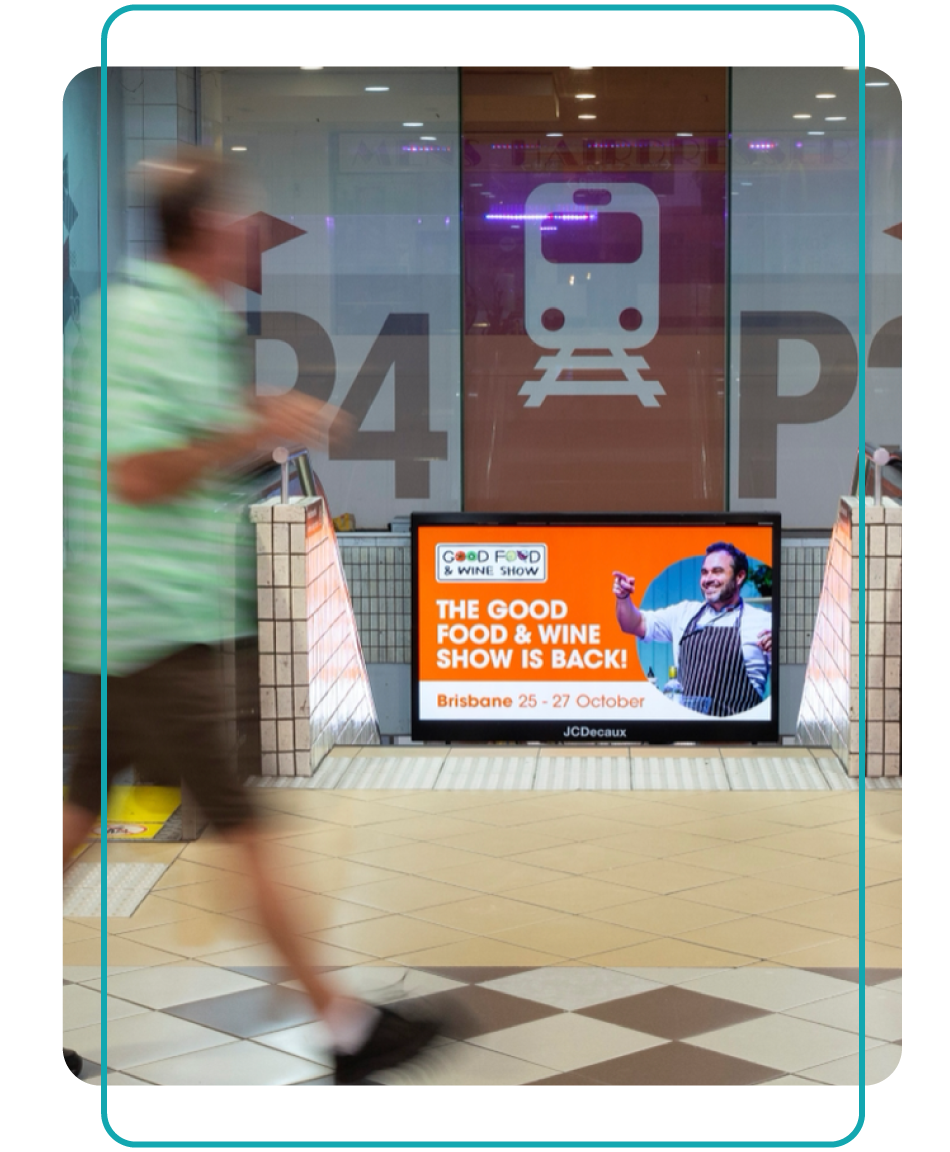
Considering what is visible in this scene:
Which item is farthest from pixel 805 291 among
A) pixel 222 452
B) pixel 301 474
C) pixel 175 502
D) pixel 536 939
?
pixel 536 939

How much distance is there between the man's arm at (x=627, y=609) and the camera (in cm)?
329

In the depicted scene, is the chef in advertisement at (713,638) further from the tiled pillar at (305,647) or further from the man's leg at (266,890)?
the man's leg at (266,890)

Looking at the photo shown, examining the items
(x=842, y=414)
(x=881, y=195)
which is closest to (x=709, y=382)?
(x=842, y=414)

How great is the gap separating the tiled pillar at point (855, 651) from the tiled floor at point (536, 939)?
0.11 meters

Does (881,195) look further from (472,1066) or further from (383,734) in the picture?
(472,1066)

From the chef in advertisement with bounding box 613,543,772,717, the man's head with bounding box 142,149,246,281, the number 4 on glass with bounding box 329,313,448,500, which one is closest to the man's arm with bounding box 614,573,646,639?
the chef in advertisement with bounding box 613,543,772,717

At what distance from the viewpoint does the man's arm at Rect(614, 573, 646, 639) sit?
3.29 metres

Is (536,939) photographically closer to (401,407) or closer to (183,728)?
(183,728)

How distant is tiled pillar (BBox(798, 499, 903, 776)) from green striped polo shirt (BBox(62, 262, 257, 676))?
1.08 metres

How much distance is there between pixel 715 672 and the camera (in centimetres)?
330

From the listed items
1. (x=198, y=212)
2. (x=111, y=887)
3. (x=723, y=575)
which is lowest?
(x=111, y=887)

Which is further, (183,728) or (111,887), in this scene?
(111,887)

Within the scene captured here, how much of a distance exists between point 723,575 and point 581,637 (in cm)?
29

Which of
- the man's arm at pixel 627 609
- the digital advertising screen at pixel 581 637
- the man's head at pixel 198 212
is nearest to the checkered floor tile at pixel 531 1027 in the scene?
the digital advertising screen at pixel 581 637
